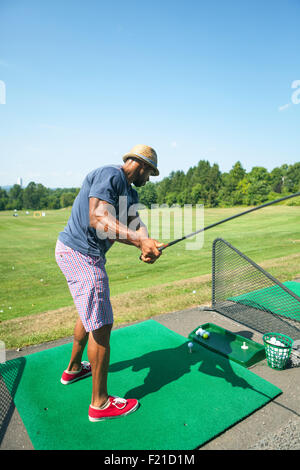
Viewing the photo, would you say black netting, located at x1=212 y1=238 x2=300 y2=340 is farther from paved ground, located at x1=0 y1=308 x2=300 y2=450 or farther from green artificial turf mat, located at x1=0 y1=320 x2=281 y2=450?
green artificial turf mat, located at x1=0 y1=320 x2=281 y2=450

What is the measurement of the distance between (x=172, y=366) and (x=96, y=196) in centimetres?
199

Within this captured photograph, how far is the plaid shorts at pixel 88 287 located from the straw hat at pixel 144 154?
0.85m

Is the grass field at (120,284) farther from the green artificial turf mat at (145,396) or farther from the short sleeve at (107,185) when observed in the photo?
the short sleeve at (107,185)

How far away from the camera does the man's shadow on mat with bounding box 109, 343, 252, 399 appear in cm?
274

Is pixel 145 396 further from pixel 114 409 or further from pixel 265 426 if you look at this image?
pixel 265 426

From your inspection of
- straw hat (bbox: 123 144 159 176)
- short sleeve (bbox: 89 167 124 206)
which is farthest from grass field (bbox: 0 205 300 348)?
straw hat (bbox: 123 144 159 176)

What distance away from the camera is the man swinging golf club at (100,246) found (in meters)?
2.09

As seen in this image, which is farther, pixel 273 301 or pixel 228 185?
pixel 228 185

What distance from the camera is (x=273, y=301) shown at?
4922 millimetres

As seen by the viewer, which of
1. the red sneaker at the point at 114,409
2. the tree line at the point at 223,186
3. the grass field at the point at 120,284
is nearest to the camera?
the red sneaker at the point at 114,409

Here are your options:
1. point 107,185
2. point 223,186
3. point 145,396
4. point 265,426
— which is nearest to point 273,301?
point 265,426

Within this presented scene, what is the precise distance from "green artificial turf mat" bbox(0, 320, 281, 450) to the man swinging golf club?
18 cm

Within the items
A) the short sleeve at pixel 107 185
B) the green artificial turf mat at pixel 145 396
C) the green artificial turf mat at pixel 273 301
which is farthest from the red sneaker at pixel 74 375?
the green artificial turf mat at pixel 273 301
